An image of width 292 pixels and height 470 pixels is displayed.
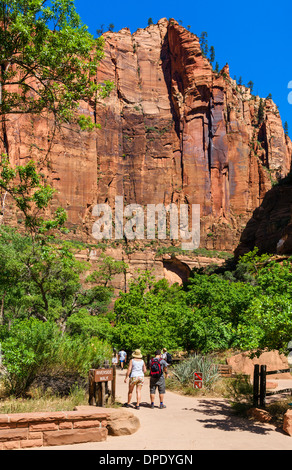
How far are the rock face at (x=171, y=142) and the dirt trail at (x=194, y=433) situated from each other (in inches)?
2556

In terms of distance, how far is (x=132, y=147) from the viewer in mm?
83812

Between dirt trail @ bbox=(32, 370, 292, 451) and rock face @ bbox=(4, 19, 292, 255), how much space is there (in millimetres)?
64917

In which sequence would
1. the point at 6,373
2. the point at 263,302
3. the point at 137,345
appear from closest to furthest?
the point at 263,302
the point at 6,373
the point at 137,345

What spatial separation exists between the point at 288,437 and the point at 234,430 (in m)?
1.07

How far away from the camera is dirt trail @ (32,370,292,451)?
703cm

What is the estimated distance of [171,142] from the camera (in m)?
84.6

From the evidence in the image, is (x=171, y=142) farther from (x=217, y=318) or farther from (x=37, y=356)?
(x=37, y=356)

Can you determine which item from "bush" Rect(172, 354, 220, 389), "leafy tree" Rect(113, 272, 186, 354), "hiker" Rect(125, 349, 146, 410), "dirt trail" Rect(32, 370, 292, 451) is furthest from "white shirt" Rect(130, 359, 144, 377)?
"leafy tree" Rect(113, 272, 186, 354)

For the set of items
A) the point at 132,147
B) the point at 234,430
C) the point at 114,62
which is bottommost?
the point at 234,430

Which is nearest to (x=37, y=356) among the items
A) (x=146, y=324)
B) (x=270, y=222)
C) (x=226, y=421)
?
(x=226, y=421)

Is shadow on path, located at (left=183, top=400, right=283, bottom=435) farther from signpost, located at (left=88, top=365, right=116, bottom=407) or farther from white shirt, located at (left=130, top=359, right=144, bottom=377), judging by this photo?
signpost, located at (left=88, top=365, right=116, bottom=407)

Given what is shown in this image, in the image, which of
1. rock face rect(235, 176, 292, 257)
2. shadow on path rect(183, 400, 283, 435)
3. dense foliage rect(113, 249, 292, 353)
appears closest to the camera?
shadow on path rect(183, 400, 283, 435)

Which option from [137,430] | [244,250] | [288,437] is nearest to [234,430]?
[288,437]
